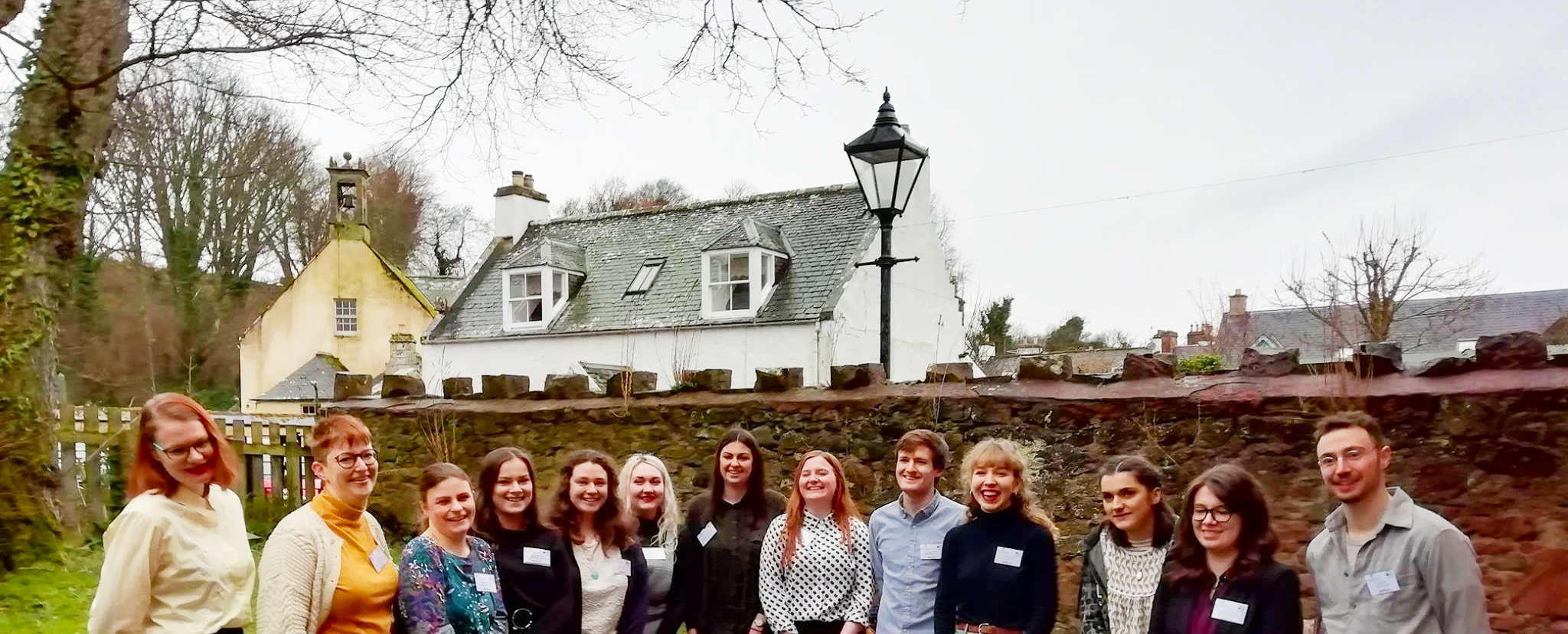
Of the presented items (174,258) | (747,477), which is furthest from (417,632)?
(174,258)

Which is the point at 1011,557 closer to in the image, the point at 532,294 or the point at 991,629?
the point at 991,629

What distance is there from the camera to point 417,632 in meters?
2.83

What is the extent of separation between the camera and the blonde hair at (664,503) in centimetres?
384

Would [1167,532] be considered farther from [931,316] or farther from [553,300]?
[553,300]

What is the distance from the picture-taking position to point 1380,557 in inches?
104

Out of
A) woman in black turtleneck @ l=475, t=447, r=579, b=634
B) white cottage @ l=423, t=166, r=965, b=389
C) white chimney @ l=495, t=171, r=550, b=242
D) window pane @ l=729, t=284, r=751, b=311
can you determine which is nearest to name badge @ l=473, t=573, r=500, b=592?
woman in black turtleneck @ l=475, t=447, r=579, b=634

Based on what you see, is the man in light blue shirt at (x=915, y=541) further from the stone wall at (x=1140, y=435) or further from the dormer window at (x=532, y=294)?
the dormer window at (x=532, y=294)

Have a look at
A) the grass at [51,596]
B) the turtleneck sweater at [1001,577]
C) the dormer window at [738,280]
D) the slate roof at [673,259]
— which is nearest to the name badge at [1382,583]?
the turtleneck sweater at [1001,577]

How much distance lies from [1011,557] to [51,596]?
592 cm

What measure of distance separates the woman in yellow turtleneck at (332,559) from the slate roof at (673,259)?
11.1 m

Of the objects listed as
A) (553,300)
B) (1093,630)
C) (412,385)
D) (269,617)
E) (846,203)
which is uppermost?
(846,203)

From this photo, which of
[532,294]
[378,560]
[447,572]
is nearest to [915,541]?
[447,572]

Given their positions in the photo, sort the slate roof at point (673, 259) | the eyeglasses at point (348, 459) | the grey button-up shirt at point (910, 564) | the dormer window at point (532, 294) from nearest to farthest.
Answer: the eyeglasses at point (348, 459) → the grey button-up shirt at point (910, 564) → the slate roof at point (673, 259) → the dormer window at point (532, 294)

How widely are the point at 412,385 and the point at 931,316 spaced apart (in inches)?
409
